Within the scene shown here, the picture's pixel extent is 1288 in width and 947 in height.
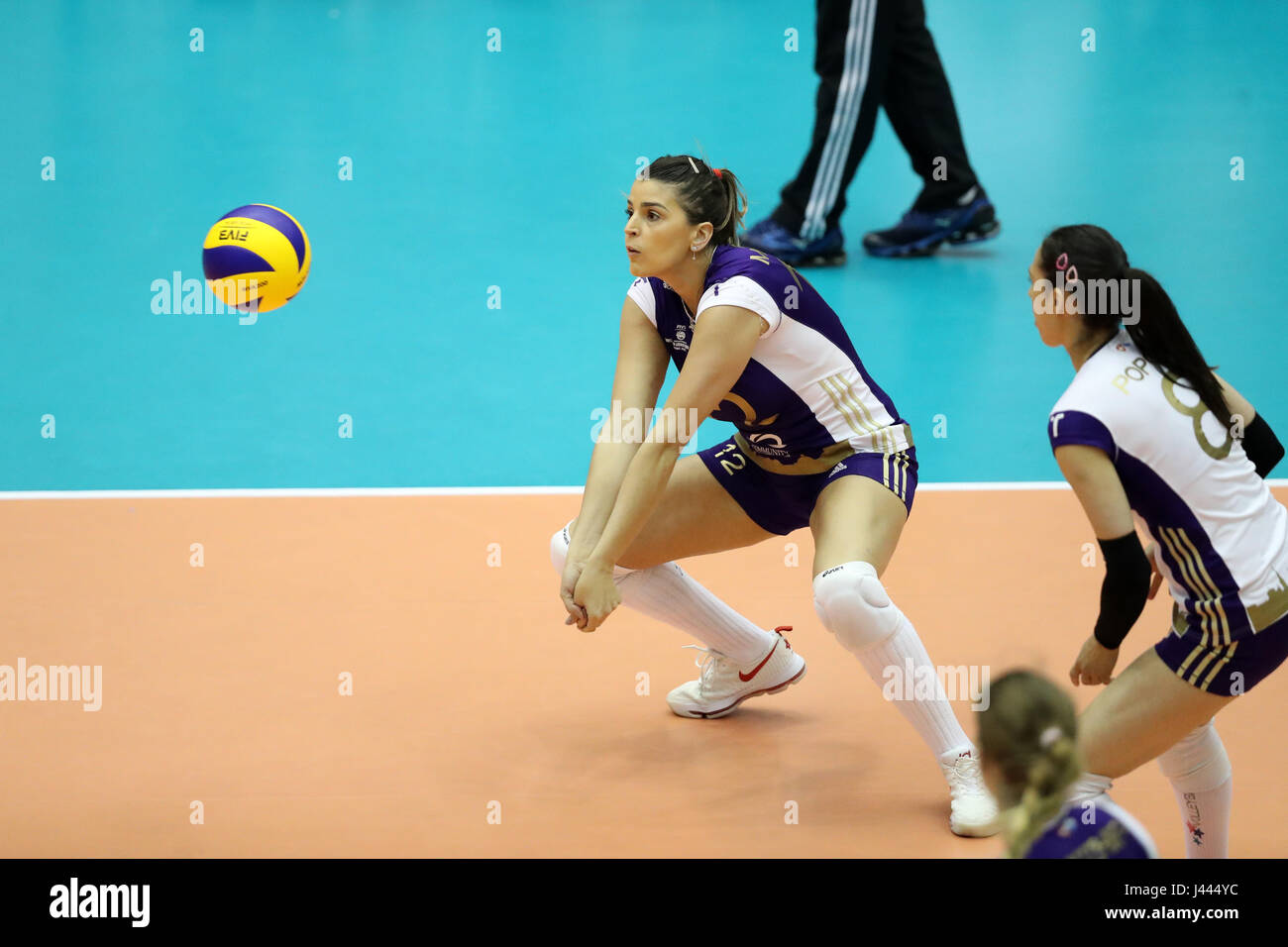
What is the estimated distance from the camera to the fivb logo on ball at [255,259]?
182 inches

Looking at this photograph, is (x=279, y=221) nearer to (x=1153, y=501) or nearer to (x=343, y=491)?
(x=343, y=491)

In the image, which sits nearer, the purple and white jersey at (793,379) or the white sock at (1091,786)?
the white sock at (1091,786)

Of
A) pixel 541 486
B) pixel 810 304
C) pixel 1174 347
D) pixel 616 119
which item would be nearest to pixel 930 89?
pixel 616 119

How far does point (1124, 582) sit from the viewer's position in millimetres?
3090

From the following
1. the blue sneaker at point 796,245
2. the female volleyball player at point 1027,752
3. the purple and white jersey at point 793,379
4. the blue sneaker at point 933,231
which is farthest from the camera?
the blue sneaker at point 933,231

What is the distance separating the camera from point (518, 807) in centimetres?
Result: 390

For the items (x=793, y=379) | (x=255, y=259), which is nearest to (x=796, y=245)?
(x=255, y=259)

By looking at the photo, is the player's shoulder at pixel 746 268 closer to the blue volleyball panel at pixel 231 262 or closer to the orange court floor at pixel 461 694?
the orange court floor at pixel 461 694

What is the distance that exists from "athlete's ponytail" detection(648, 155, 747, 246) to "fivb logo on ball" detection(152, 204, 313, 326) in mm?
1365

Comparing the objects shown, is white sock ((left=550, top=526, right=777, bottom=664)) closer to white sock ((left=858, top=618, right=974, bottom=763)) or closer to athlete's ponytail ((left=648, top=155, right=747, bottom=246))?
white sock ((left=858, top=618, right=974, bottom=763))

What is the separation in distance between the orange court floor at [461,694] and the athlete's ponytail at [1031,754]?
4.40 ft

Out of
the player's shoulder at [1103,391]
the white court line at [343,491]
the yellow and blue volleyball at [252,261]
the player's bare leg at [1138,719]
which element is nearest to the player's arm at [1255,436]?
the player's shoulder at [1103,391]

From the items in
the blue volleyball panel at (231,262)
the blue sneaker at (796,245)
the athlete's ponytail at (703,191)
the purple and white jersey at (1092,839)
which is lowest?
the purple and white jersey at (1092,839)

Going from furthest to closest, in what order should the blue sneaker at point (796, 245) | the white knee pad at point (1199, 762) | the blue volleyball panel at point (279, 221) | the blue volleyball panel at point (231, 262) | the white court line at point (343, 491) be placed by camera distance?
the blue sneaker at point (796, 245) < the white court line at point (343, 491) < the blue volleyball panel at point (279, 221) < the blue volleyball panel at point (231, 262) < the white knee pad at point (1199, 762)
